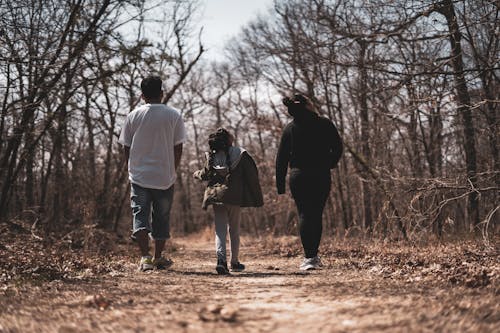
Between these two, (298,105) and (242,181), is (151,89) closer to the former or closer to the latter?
(242,181)

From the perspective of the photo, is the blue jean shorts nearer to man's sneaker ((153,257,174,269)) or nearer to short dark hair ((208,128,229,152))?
man's sneaker ((153,257,174,269))

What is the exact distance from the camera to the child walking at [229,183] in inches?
247

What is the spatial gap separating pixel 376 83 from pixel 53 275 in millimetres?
7541

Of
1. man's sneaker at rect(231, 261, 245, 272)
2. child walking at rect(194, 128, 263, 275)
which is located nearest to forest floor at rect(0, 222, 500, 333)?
man's sneaker at rect(231, 261, 245, 272)

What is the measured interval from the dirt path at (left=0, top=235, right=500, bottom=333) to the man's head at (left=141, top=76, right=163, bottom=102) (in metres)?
2.21

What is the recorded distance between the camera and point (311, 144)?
622 centimetres

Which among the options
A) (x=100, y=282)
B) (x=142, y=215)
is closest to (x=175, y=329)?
(x=100, y=282)

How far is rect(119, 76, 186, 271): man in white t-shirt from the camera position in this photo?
5.89m

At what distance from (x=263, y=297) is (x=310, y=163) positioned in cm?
277

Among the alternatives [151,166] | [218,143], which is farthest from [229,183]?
[151,166]

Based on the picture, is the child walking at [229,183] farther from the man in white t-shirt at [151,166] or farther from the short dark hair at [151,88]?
the short dark hair at [151,88]

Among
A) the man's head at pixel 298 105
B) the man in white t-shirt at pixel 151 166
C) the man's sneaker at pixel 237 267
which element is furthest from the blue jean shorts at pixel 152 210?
Answer: the man's head at pixel 298 105

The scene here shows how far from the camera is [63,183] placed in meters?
13.6

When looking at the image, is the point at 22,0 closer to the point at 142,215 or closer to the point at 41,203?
the point at 142,215
